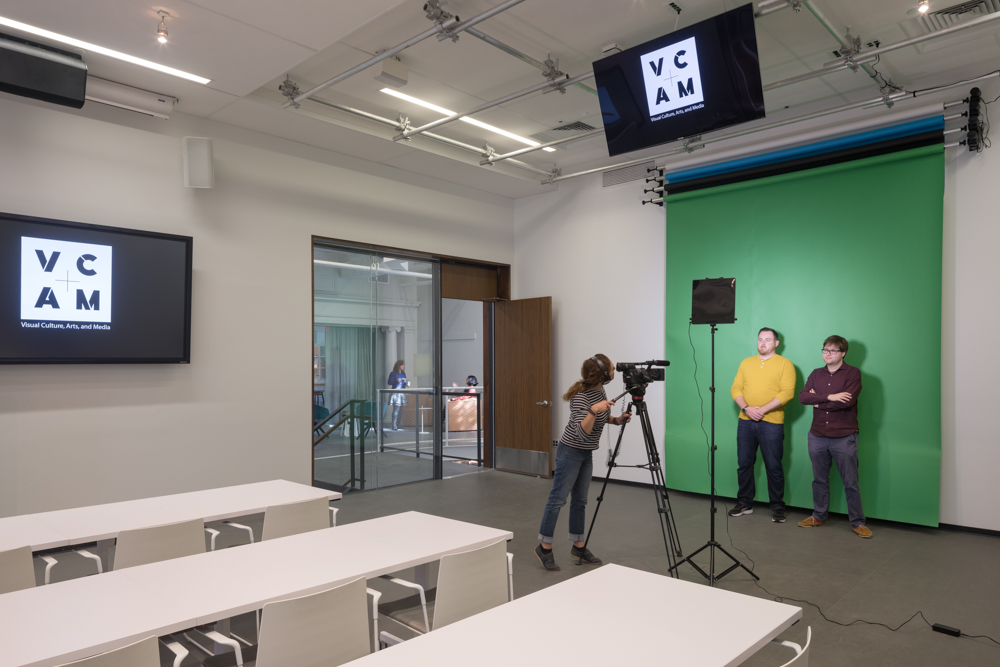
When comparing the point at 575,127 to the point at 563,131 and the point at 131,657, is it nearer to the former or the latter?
the point at 563,131

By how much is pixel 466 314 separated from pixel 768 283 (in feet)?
15.1

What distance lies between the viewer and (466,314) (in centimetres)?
959

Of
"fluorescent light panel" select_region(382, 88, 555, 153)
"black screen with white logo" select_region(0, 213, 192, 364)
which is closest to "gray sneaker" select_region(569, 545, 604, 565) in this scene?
"black screen with white logo" select_region(0, 213, 192, 364)

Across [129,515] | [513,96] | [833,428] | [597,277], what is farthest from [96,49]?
[833,428]

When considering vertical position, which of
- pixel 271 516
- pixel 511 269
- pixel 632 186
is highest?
pixel 632 186

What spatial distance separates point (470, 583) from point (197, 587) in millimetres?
995

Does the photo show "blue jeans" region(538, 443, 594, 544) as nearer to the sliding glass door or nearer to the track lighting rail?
the track lighting rail

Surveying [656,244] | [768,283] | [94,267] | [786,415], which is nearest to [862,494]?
[786,415]

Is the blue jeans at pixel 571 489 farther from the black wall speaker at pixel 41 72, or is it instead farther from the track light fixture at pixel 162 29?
the black wall speaker at pixel 41 72

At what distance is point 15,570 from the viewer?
250 centimetres

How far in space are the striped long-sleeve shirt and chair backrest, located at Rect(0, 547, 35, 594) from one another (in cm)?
302

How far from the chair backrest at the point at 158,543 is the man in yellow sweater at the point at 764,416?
4.82 m

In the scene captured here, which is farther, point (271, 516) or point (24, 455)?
point (24, 455)

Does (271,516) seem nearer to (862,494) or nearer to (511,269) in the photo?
(862,494)
